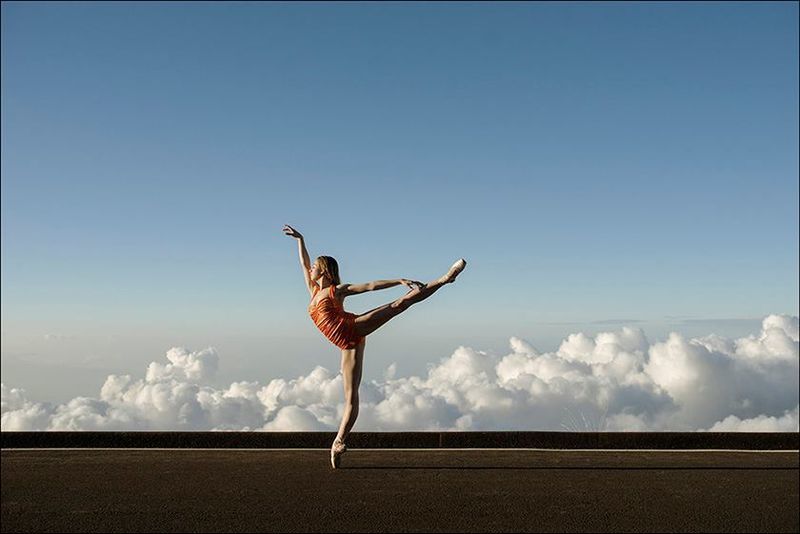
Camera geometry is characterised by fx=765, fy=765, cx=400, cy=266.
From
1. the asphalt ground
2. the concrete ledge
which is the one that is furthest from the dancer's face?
the concrete ledge

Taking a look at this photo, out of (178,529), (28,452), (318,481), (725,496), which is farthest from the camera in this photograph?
(28,452)

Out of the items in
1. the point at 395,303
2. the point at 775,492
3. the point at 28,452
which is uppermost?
the point at 395,303

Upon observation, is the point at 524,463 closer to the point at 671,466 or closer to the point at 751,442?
the point at 671,466

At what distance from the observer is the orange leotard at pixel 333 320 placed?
730 centimetres

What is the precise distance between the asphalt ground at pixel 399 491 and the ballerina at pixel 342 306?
65.7 inches

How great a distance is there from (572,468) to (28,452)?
8538 mm

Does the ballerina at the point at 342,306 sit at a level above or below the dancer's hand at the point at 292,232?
below

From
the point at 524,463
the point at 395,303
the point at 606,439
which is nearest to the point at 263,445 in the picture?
the point at 524,463

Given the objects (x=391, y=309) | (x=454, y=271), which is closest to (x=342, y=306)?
(x=391, y=309)

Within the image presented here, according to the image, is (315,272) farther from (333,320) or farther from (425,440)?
(425,440)

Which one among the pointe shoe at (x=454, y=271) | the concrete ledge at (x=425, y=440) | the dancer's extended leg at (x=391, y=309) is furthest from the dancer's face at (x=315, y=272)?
the concrete ledge at (x=425, y=440)

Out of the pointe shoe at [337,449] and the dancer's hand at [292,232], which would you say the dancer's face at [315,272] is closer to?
the dancer's hand at [292,232]

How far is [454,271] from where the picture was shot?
711 cm

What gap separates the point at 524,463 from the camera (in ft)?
36.9
